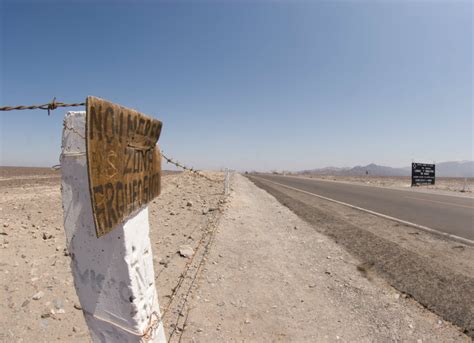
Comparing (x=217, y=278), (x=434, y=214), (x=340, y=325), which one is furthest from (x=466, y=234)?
(x=217, y=278)

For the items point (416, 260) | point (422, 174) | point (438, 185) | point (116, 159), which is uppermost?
point (116, 159)

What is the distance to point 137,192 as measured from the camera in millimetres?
1667

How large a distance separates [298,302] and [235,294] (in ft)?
2.68

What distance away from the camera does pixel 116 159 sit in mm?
1403

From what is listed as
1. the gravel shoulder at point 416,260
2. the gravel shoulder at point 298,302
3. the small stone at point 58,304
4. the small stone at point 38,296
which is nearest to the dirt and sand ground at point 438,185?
the gravel shoulder at point 416,260

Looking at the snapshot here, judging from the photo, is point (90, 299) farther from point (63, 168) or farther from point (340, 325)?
point (340, 325)

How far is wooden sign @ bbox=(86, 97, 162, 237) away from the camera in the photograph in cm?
122

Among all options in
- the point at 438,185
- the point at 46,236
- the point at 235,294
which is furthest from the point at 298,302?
the point at 438,185

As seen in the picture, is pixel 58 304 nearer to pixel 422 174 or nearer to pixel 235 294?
pixel 235 294

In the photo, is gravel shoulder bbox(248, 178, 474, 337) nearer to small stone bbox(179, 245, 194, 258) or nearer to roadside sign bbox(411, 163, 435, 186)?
small stone bbox(179, 245, 194, 258)

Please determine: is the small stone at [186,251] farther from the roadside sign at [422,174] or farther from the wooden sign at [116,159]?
the roadside sign at [422,174]

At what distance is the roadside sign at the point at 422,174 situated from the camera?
29.3 meters

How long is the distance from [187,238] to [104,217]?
552cm

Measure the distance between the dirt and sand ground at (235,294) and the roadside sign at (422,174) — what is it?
26.6 m
